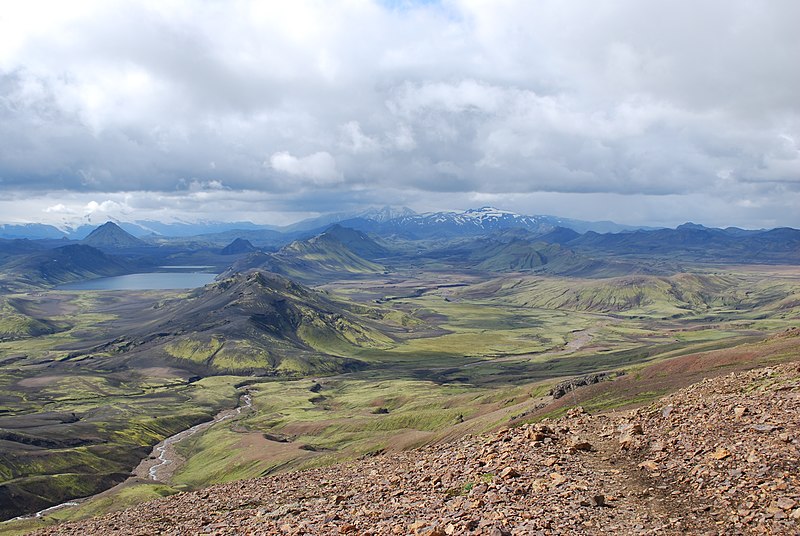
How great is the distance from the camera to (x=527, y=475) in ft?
109

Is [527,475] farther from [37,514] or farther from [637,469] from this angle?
[37,514]

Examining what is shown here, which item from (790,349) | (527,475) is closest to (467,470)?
(527,475)

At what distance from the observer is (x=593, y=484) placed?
3073cm

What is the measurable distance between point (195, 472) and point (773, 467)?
164 metres

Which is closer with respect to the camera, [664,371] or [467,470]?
[467,470]

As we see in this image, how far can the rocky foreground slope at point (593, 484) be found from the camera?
26.3 metres

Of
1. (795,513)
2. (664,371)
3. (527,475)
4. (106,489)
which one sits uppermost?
(795,513)

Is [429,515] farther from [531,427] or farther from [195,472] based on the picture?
[195,472]

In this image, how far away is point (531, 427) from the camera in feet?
136

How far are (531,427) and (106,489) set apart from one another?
161286mm

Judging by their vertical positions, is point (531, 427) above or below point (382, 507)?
above

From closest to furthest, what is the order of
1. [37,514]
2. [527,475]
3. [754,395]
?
[527,475]
[754,395]
[37,514]

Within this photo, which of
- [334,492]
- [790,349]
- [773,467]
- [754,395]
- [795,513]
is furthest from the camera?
[790,349]

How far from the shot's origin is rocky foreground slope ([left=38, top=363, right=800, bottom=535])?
26.3m
